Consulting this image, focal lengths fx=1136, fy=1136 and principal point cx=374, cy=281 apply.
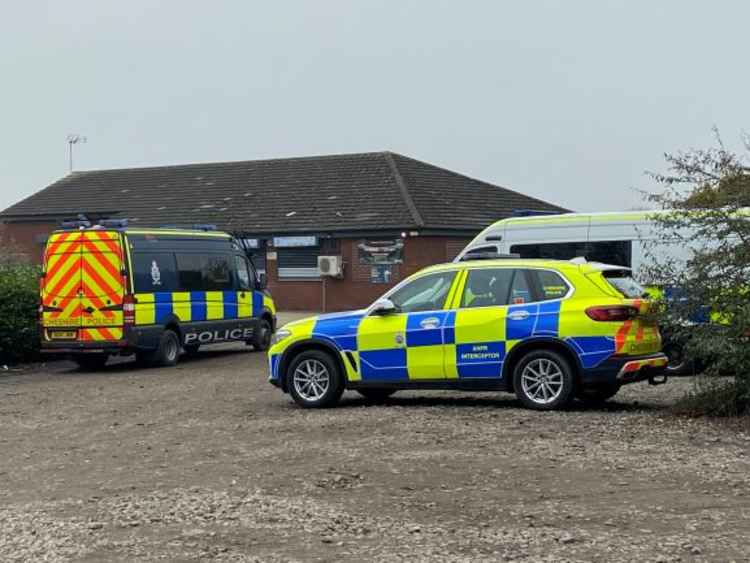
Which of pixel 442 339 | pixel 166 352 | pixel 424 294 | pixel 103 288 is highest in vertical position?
pixel 103 288

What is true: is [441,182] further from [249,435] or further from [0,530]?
[0,530]

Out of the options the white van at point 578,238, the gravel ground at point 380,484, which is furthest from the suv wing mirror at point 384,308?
the white van at point 578,238

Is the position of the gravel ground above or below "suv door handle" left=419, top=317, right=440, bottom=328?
below

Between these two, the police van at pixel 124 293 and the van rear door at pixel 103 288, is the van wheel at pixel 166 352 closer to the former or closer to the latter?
the police van at pixel 124 293

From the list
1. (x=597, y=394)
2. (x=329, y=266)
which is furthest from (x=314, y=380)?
(x=329, y=266)

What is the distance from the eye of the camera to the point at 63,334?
62.1 feet

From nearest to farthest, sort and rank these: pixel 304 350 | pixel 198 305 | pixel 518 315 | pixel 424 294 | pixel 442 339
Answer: pixel 518 315 → pixel 442 339 → pixel 424 294 → pixel 304 350 → pixel 198 305

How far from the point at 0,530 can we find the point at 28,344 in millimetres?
13956

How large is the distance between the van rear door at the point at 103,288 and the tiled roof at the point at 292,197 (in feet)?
57.6

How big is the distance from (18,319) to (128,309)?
265 centimetres

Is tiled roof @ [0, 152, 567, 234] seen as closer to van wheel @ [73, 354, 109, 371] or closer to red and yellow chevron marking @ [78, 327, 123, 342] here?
van wheel @ [73, 354, 109, 371]

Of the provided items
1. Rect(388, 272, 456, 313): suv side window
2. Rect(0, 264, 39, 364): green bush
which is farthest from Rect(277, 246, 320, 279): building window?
Rect(388, 272, 456, 313): suv side window

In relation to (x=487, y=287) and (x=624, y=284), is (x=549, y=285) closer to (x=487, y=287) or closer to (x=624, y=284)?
(x=487, y=287)

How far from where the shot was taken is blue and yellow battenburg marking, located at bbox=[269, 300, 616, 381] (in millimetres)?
11234
